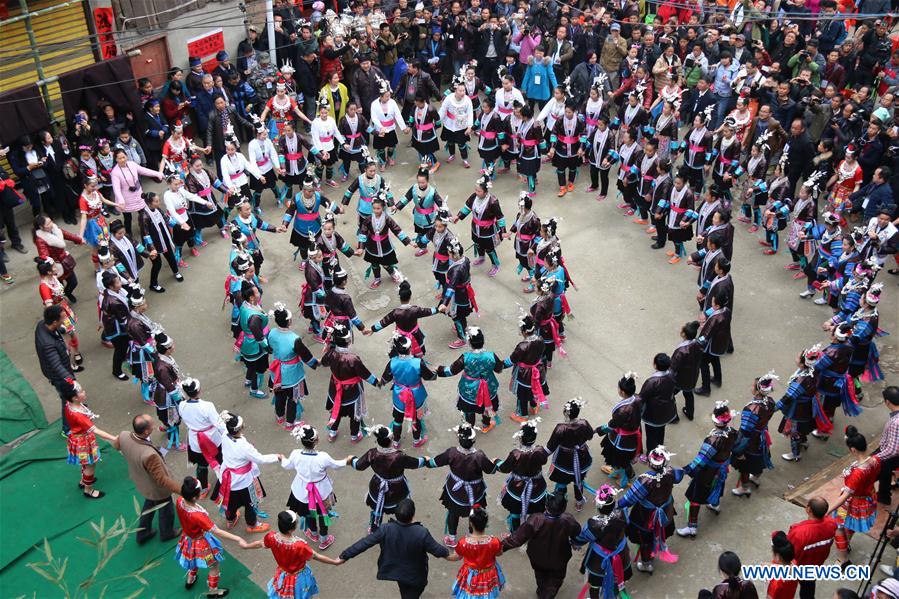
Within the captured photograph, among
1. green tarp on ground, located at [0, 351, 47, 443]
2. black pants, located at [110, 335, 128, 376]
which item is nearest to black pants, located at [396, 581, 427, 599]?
black pants, located at [110, 335, 128, 376]

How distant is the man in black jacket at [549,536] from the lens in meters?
6.88

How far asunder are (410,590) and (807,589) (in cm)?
314

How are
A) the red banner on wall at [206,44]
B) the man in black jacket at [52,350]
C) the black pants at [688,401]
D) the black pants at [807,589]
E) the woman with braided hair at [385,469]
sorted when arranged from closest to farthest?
the black pants at [807,589], the woman with braided hair at [385,469], the man in black jacket at [52,350], the black pants at [688,401], the red banner on wall at [206,44]

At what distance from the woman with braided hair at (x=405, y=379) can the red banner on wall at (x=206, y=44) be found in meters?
9.02

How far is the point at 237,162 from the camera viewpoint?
12742 millimetres

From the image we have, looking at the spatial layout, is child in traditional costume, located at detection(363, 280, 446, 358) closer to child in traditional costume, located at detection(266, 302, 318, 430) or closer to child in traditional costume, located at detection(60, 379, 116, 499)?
child in traditional costume, located at detection(266, 302, 318, 430)

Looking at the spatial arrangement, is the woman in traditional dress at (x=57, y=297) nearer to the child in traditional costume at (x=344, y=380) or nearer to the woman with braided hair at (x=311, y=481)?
the child in traditional costume at (x=344, y=380)

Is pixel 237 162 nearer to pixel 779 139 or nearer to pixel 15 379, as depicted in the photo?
pixel 15 379

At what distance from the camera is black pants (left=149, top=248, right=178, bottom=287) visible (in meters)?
11.7

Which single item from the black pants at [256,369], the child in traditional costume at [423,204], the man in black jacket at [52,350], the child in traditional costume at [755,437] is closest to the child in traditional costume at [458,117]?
the child in traditional costume at [423,204]

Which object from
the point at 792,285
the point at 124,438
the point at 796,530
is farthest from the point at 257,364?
the point at 792,285

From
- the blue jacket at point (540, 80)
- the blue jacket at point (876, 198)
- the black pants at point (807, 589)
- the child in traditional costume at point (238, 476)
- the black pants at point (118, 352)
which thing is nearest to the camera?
the black pants at point (807, 589)

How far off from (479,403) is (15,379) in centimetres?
556

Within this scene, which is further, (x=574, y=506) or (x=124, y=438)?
(x=574, y=506)
